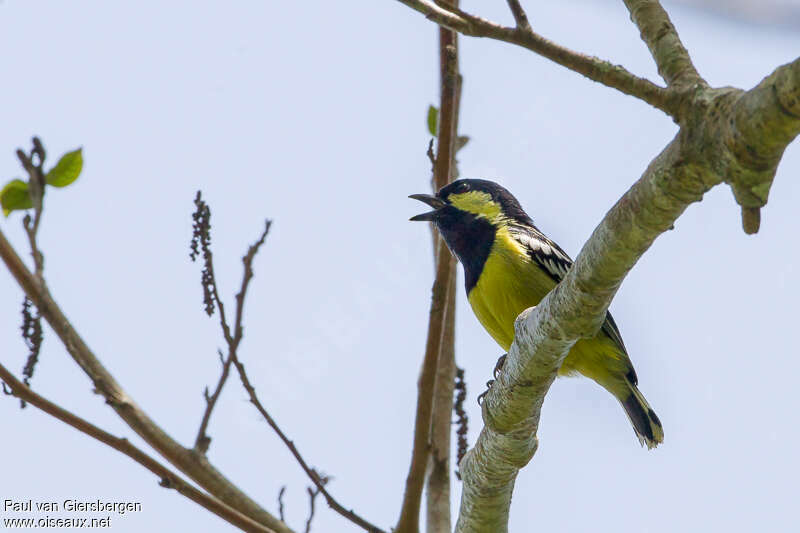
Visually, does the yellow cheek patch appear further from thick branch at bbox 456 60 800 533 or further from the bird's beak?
thick branch at bbox 456 60 800 533

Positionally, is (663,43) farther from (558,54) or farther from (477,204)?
(477,204)

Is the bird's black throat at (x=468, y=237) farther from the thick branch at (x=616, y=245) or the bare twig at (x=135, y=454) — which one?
the bare twig at (x=135, y=454)

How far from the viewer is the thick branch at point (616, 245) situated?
2.11 metres

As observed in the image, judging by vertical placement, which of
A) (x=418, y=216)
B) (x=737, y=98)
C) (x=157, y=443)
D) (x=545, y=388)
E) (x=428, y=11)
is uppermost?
(x=418, y=216)

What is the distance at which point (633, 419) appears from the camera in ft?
17.9

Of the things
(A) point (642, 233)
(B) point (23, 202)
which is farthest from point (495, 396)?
(B) point (23, 202)

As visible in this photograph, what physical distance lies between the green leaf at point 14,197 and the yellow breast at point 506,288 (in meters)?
2.83

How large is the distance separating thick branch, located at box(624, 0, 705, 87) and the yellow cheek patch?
2.74 metres

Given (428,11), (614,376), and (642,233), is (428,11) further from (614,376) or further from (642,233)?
(614,376)

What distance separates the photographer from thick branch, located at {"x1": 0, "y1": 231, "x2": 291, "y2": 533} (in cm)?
261

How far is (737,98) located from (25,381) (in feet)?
7.50

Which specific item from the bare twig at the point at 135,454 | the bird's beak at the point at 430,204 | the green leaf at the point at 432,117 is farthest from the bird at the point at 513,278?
the bare twig at the point at 135,454

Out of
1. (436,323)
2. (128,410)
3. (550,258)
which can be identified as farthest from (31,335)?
(550,258)

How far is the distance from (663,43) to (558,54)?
0.47 meters
